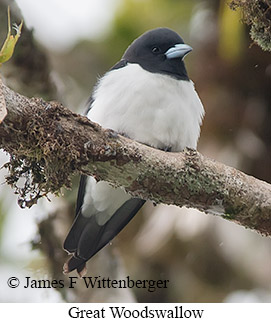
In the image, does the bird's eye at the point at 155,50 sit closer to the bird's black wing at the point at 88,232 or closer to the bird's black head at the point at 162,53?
the bird's black head at the point at 162,53

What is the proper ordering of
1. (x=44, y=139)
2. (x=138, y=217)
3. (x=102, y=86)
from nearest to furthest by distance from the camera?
(x=44, y=139) → (x=102, y=86) → (x=138, y=217)

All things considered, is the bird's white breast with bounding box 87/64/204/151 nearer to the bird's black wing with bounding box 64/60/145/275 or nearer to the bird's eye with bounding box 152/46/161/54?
the bird's eye with bounding box 152/46/161/54

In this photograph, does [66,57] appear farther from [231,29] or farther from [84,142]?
[84,142]

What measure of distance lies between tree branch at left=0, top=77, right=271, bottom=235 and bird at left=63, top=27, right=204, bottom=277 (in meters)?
Answer: 0.78

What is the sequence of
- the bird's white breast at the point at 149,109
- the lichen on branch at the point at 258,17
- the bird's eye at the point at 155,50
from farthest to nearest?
1. the bird's eye at the point at 155,50
2. the bird's white breast at the point at 149,109
3. the lichen on branch at the point at 258,17

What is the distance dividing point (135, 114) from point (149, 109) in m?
0.09

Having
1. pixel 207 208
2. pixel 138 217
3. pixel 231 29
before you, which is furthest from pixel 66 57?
pixel 207 208

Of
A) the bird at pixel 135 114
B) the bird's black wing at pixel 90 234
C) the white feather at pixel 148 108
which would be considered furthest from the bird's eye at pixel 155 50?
the bird's black wing at pixel 90 234

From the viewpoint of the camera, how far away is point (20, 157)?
2877 millimetres

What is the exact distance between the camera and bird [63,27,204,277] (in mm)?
3898

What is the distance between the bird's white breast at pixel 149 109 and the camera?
3885mm

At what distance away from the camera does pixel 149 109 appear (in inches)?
153

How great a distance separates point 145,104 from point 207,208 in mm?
909

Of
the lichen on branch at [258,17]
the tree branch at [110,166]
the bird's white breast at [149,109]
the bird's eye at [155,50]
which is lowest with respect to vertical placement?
the tree branch at [110,166]
